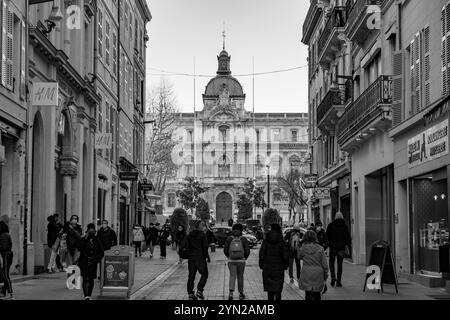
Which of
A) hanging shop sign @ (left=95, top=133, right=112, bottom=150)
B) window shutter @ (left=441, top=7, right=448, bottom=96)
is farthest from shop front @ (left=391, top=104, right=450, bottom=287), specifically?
hanging shop sign @ (left=95, top=133, right=112, bottom=150)

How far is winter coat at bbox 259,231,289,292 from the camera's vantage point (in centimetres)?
1520

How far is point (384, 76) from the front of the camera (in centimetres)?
2583

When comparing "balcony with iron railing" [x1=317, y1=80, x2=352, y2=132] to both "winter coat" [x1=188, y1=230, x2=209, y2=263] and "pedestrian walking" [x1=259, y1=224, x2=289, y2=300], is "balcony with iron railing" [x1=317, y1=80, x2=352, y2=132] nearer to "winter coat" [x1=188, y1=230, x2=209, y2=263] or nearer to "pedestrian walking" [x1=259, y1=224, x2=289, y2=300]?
"winter coat" [x1=188, y1=230, x2=209, y2=263]

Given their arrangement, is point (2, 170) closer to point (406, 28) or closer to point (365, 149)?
point (406, 28)

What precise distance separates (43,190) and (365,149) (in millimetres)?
11877

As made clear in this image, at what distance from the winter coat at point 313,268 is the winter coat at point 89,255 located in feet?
16.5

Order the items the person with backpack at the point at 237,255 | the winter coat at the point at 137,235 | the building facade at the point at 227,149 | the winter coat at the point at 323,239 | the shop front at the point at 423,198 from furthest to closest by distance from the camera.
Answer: the building facade at the point at 227,149 < the winter coat at the point at 137,235 < the winter coat at the point at 323,239 < the shop front at the point at 423,198 < the person with backpack at the point at 237,255

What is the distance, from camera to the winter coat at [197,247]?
18.4 meters

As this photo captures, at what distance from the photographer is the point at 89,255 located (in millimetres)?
17641

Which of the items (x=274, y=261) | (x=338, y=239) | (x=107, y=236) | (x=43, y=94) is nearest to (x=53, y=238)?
(x=107, y=236)

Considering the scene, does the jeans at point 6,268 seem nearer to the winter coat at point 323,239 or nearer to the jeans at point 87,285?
the jeans at point 87,285

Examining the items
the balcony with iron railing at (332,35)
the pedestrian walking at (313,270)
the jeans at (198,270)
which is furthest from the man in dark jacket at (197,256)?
the balcony with iron railing at (332,35)
